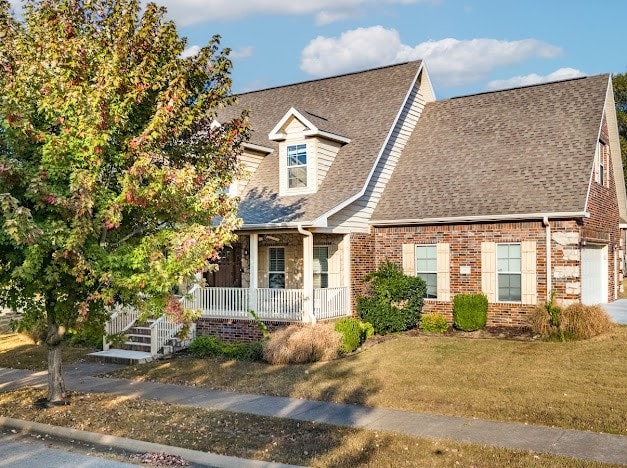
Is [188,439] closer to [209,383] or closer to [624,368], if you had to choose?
[209,383]

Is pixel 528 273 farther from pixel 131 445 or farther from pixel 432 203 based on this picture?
pixel 131 445

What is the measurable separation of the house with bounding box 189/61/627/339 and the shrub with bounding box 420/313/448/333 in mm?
436

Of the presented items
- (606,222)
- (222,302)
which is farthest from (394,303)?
(606,222)

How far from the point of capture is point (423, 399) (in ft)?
37.6

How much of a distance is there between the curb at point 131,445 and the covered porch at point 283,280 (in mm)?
6426

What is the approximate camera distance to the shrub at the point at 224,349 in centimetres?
1625

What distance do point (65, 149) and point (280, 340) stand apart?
7.29 m

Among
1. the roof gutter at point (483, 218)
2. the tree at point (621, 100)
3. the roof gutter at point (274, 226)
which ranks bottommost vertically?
the roof gutter at point (274, 226)

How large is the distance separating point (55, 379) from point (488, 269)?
38.4 feet

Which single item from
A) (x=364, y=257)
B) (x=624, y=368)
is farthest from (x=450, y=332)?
(x=624, y=368)

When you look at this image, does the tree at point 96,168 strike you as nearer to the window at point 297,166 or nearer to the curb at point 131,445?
the curb at point 131,445

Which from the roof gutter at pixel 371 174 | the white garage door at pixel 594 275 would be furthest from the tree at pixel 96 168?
the white garage door at pixel 594 275

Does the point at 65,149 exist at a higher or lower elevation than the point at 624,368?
higher

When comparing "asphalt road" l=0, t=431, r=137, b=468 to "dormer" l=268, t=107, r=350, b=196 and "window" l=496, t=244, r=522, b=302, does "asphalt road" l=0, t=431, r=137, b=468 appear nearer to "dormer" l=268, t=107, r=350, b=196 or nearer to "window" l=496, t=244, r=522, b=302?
"dormer" l=268, t=107, r=350, b=196
